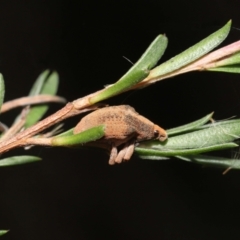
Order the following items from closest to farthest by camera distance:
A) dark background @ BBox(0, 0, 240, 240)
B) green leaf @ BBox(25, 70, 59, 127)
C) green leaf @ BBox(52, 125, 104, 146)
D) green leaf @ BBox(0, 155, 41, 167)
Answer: green leaf @ BBox(52, 125, 104, 146) → green leaf @ BBox(0, 155, 41, 167) → green leaf @ BBox(25, 70, 59, 127) → dark background @ BBox(0, 0, 240, 240)

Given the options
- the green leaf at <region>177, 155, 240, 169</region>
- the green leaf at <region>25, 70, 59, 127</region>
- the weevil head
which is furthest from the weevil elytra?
the green leaf at <region>25, 70, 59, 127</region>

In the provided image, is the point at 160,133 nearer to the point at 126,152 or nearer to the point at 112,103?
the point at 126,152

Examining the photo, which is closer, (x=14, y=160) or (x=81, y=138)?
(x=81, y=138)

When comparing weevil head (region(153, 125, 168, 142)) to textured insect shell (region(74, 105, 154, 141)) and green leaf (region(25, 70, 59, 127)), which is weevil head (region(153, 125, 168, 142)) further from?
green leaf (region(25, 70, 59, 127))

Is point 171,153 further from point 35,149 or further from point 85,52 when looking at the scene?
point 35,149

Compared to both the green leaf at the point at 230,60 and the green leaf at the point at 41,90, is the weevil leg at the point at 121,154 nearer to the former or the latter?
the green leaf at the point at 230,60

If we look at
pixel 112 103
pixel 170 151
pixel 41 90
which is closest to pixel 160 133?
pixel 170 151

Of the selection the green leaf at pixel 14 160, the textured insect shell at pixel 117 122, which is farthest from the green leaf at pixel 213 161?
the green leaf at pixel 14 160
